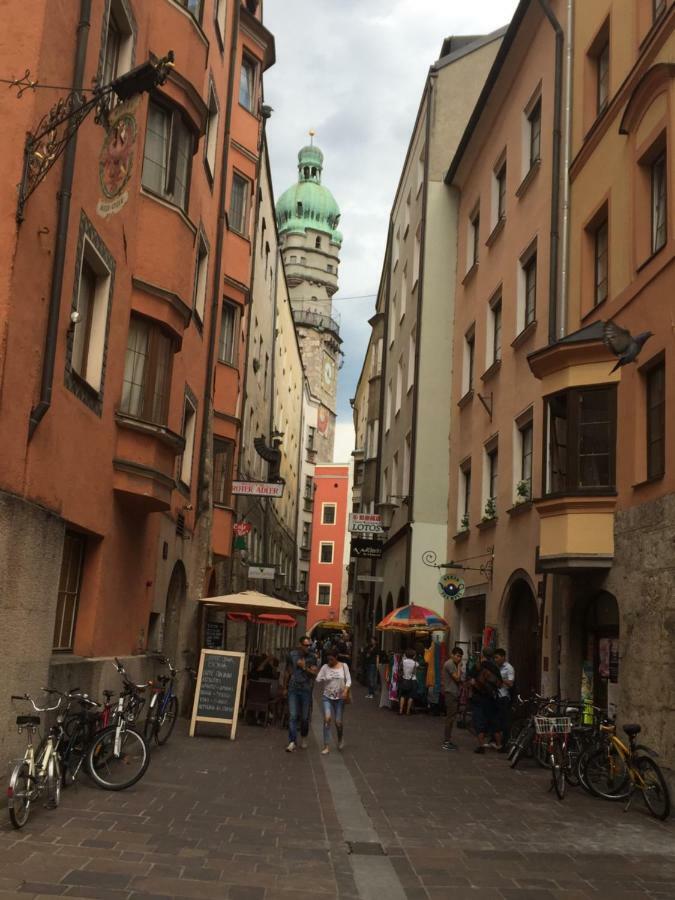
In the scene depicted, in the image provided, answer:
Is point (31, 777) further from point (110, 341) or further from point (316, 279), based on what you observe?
point (316, 279)

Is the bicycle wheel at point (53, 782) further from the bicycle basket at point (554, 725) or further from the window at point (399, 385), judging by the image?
the window at point (399, 385)

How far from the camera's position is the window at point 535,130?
821 inches

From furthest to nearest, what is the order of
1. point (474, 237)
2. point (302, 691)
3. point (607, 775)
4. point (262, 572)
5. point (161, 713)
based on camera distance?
point (474, 237) < point (262, 572) < point (302, 691) < point (161, 713) < point (607, 775)

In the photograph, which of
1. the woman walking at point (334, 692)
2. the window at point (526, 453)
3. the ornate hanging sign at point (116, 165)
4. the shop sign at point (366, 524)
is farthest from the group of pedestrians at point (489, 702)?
the shop sign at point (366, 524)

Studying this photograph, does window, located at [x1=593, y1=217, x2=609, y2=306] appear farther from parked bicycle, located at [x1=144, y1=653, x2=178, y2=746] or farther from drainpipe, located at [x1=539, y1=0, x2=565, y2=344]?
parked bicycle, located at [x1=144, y1=653, x2=178, y2=746]

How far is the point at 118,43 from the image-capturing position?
45.0ft

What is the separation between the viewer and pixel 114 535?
14.0 m

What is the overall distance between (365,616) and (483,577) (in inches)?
856

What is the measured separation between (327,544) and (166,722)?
71.8 metres

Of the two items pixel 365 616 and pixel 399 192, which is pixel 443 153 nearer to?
pixel 399 192

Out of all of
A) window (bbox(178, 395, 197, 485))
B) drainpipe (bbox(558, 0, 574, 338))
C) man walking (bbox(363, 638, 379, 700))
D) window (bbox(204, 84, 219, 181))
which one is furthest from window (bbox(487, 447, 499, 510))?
man walking (bbox(363, 638, 379, 700))

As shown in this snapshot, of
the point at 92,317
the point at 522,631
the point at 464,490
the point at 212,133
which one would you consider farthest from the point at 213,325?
the point at 522,631

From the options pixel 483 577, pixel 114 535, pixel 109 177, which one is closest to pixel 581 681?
pixel 483 577

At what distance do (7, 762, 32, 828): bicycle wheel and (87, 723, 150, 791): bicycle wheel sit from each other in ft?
6.32
